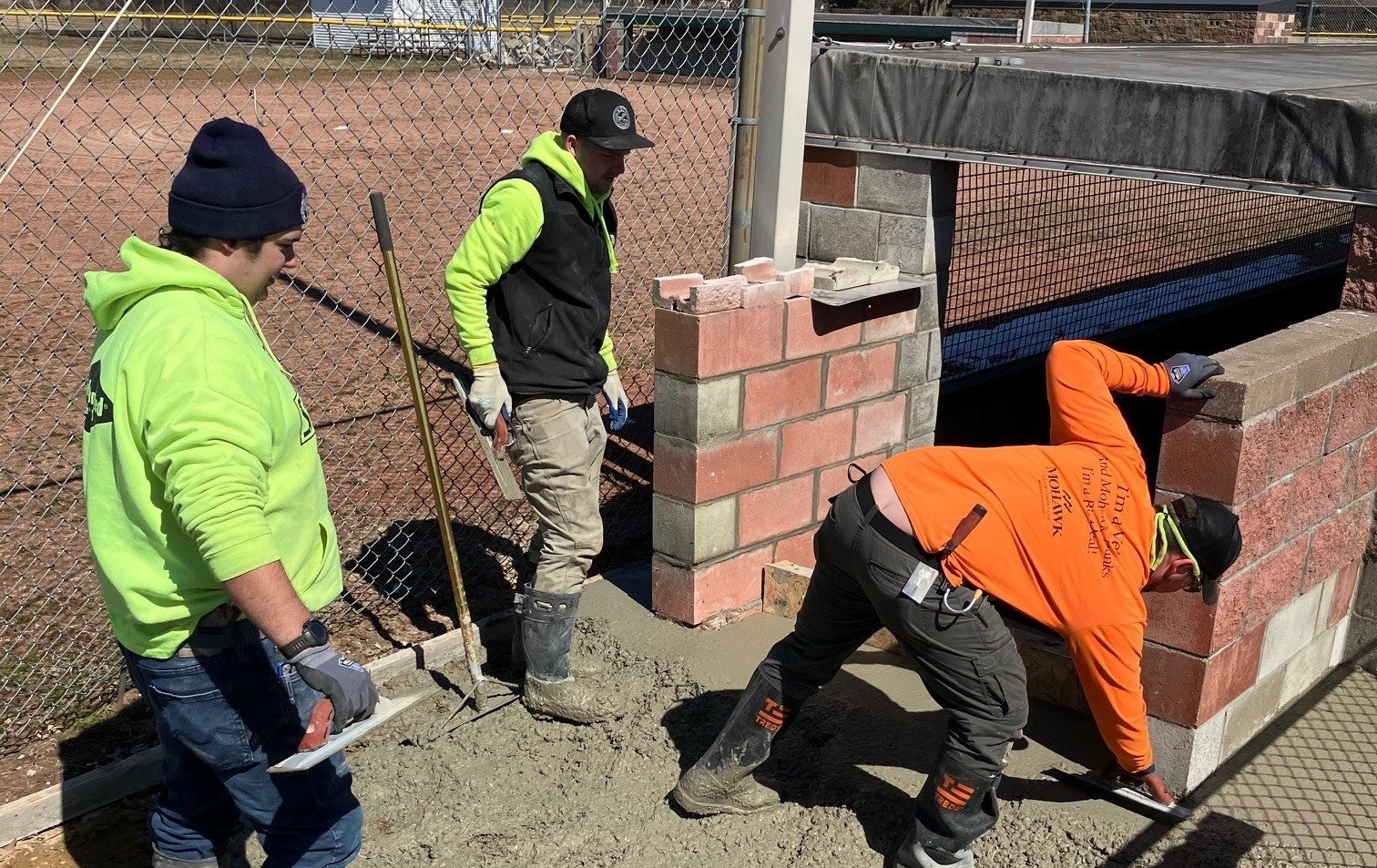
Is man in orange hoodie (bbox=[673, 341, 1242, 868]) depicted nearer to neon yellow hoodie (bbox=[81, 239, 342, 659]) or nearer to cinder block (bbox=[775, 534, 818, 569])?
neon yellow hoodie (bbox=[81, 239, 342, 659])

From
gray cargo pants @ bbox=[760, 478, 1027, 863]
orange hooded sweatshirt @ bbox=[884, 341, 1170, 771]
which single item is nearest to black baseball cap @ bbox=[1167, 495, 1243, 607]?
orange hooded sweatshirt @ bbox=[884, 341, 1170, 771]

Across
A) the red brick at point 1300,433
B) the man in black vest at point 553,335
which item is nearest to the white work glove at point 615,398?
the man in black vest at point 553,335

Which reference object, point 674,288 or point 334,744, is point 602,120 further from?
point 334,744

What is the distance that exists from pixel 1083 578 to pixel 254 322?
2103 mm

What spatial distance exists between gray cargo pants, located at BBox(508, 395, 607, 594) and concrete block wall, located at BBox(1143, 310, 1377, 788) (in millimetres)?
1847

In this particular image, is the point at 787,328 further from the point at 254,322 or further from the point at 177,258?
the point at 177,258

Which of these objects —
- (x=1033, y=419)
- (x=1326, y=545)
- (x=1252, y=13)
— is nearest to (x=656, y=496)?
(x=1326, y=545)

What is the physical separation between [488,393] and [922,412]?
7.83 feet

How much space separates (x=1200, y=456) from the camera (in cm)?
362

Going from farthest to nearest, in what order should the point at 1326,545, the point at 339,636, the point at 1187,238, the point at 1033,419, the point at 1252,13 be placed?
the point at 1252,13
the point at 1187,238
the point at 1033,419
the point at 339,636
the point at 1326,545

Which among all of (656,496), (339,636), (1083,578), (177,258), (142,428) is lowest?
(339,636)

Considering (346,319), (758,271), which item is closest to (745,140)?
(758,271)

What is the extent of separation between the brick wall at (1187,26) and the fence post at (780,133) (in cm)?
1927

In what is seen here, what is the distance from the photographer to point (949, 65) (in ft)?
16.2
